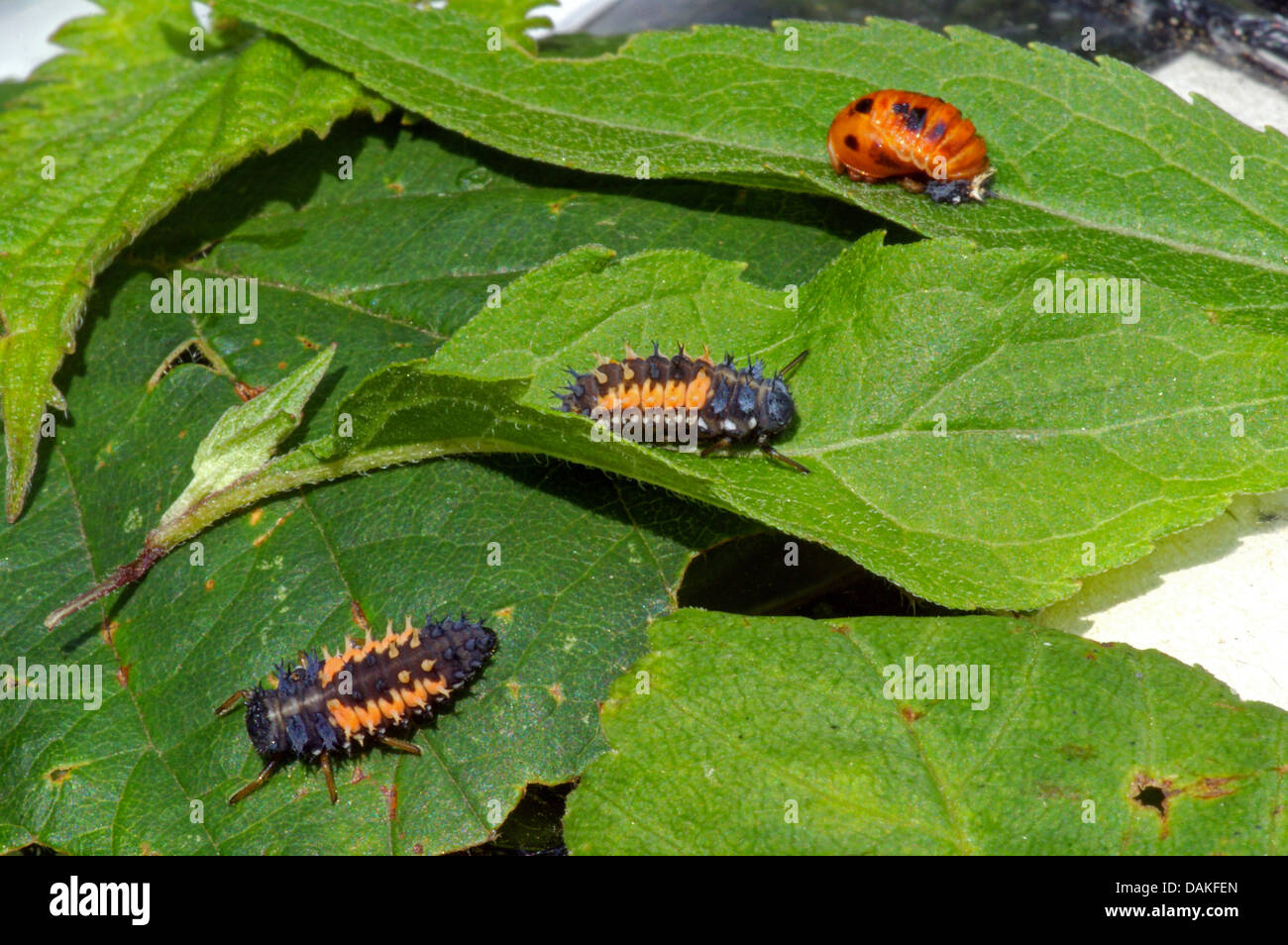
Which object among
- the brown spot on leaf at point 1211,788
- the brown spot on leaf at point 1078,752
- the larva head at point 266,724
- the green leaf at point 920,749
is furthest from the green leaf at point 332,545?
the brown spot on leaf at point 1211,788

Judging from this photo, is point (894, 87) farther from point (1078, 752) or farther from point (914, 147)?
point (1078, 752)

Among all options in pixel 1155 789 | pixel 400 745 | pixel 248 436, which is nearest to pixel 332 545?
pixel 248 436

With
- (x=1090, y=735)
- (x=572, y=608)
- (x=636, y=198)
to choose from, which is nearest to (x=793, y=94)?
(x=636, y=198)

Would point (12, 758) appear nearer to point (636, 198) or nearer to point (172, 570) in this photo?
point (172, 570)

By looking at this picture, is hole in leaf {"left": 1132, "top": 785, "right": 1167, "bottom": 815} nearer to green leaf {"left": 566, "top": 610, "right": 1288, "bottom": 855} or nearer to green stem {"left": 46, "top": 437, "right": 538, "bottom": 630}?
green leaf {"left": 566, "top": 610, "right": 1288, "bottom": 855}

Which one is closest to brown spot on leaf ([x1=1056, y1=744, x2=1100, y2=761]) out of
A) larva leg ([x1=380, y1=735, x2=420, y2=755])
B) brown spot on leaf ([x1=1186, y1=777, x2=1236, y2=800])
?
brown spot on leaf ([x1=1186, y1=777, x2=1236, y2=800])
